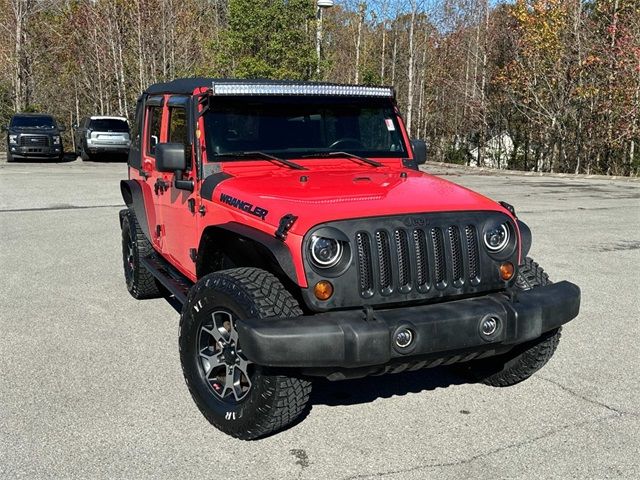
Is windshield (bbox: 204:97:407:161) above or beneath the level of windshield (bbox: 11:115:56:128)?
beneath

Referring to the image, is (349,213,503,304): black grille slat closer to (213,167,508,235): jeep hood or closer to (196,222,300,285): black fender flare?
(213,167,508,235): jeep hood

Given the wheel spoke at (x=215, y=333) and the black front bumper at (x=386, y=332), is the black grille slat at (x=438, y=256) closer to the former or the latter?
the black front bumper at (x=386, y=332)

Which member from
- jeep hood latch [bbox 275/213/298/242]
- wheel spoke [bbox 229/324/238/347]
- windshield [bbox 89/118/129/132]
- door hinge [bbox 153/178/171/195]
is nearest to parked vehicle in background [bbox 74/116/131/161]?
windshield [bbox 89/118/129/132]

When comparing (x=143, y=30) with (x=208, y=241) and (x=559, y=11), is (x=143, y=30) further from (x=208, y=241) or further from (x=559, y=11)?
(x=208, y=241)

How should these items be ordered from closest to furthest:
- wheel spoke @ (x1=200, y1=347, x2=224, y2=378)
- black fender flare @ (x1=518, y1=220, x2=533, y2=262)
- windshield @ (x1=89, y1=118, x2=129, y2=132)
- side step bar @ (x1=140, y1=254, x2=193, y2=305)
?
1. wheel spoke @ (x1=200, y1=347, x2=224, y2=378)
2. black fender flare @ (x1=518, y1=220, x2=533, y2=262)
3. side step bar @ (x1=140, y1=254, x2=193, y2=305)
4. windshield @ (x1=89, y1=118, x2=129, y2=132)

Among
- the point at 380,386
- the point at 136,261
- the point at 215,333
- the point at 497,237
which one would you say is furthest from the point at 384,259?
the point at 136,261

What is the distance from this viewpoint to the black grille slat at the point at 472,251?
3.64 m

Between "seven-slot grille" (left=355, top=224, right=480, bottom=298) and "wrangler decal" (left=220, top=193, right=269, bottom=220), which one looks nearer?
"seven-slot grille" (left=355, top=224, right=480, bottom=298)

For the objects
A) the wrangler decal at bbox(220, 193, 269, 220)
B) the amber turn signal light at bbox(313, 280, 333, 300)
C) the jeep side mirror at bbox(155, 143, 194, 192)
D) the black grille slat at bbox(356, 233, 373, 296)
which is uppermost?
the jeep side mirror at bbox(155, 143, 194, 192)

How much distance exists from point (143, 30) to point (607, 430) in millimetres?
32434

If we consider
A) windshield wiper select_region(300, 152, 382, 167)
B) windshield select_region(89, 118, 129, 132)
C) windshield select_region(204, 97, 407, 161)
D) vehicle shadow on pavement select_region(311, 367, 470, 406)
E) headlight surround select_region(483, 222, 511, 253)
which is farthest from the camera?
windshield select_region(89, 118, 129, 132)

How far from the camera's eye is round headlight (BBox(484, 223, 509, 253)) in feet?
12.1

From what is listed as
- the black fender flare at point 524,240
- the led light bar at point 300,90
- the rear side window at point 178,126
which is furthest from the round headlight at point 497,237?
the rear side window at point 178,126

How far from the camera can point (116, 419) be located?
3895 mm
